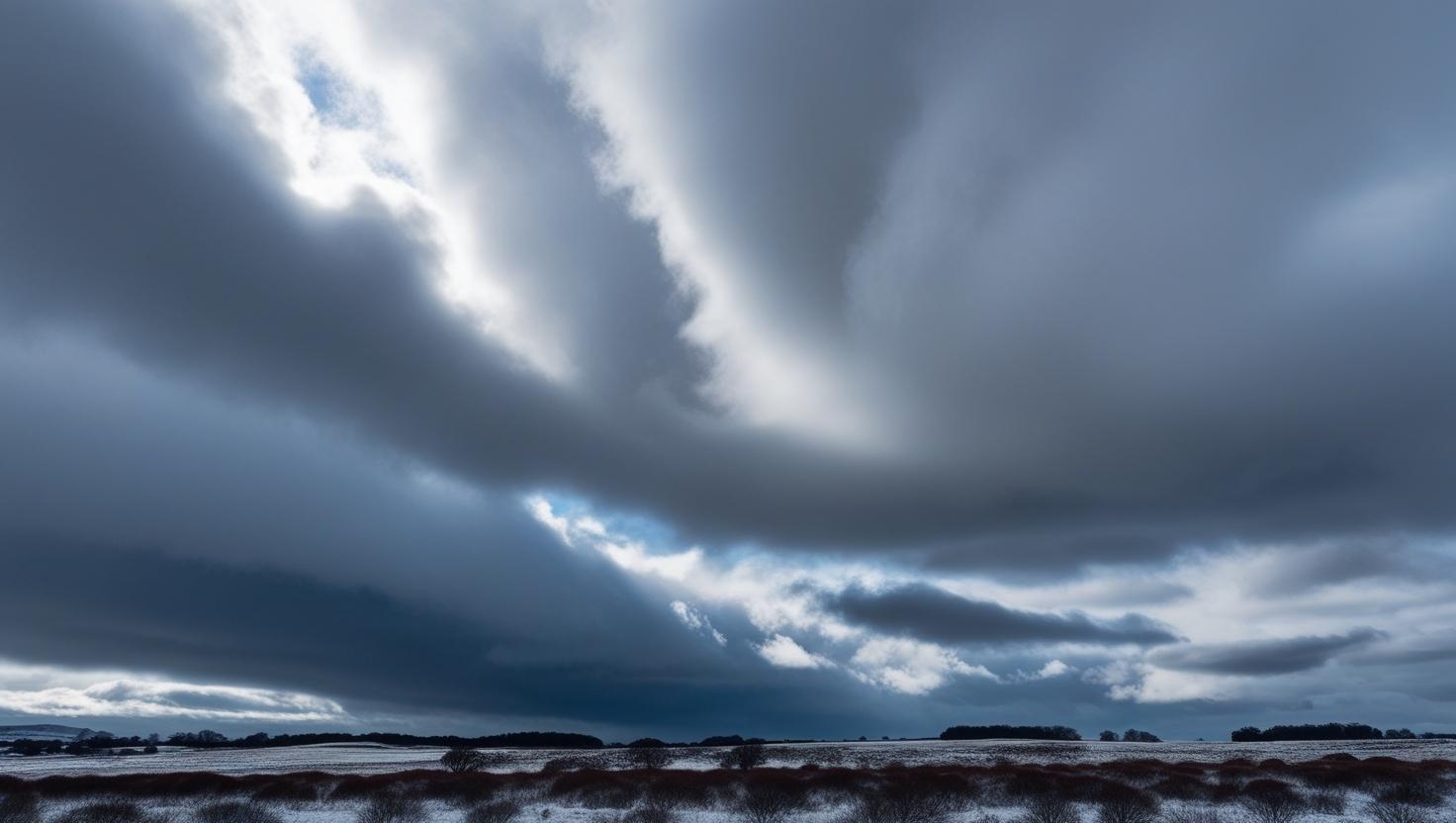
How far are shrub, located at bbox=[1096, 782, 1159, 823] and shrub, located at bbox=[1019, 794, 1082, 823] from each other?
1.64m

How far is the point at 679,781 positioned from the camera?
69875 millimetres

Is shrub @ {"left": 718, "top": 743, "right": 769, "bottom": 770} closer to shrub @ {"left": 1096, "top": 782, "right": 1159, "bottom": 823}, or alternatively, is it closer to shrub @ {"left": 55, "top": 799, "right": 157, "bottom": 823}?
shrub @ {"left": 1096, "top": 782, "right": 1159, "bottom": 823}

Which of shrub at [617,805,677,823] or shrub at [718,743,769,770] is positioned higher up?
shrub at [718,743,769,770]

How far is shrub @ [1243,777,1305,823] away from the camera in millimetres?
54994

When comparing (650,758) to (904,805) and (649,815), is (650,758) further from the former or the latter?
(904,805)

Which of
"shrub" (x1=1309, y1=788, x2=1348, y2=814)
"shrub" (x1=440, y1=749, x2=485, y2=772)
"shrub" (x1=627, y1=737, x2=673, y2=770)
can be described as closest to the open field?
"shrub" (x1=1309, y1=788, x2=1348, y2=814)

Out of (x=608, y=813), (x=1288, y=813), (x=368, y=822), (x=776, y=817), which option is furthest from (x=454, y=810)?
(x=1288, y=813)

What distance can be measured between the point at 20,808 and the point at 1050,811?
77.3 m

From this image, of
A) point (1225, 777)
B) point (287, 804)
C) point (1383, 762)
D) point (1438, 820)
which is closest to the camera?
point (1438, 820)

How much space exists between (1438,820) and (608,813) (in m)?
53.1

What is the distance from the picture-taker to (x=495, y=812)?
61.7 metres

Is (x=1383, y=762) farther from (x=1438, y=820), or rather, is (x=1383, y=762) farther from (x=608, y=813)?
(x=608, y=813)

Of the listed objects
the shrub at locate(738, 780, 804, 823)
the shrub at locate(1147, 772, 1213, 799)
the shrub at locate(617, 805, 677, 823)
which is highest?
the shrub at locate(1147, 772, 1213, 799)

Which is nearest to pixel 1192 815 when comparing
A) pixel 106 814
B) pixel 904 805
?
pixel 904 805
